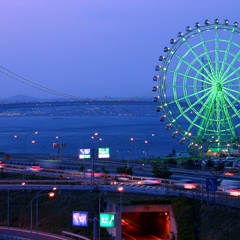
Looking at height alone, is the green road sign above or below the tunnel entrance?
above

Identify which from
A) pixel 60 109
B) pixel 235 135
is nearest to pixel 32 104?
Result: pixel 235 135

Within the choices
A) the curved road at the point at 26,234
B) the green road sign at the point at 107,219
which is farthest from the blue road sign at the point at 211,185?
the curved road at the point at 26,234

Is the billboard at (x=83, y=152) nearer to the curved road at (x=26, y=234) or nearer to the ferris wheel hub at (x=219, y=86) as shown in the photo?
the curved road at (x=26, y=234)

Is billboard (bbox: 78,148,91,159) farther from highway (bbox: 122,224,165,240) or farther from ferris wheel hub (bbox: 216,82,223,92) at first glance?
ferris wheel hub (bbox: 216,82,223,92)

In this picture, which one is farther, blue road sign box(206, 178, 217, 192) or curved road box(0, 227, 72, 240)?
curved road box(0, 227, 72, 240)

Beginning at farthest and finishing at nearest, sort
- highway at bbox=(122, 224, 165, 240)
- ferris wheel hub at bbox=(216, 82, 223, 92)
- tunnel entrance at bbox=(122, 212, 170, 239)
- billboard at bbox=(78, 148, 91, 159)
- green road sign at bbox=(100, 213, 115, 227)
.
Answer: ferris wheel hub at bbox=(216, 82, 223, 92), billboard at bbox=(78, 148, 91, 159), tunnel entrance at bbox=(122, 212, 170, 239), highway at bbox=(122, 224, 165, 240), green road sign at bbox=(100, 213, 115, 227)

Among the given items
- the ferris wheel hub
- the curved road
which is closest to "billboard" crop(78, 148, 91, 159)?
the curved road

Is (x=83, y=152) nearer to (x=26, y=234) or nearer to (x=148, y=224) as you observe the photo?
(x=148, y=224)

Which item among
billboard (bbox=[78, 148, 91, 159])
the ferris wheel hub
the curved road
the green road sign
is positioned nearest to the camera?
the green road sign

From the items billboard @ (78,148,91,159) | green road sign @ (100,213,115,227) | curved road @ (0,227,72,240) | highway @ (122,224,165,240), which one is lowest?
highway @ (122,224,165,240)

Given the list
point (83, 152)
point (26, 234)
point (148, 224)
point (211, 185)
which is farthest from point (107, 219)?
point (83, 152)
